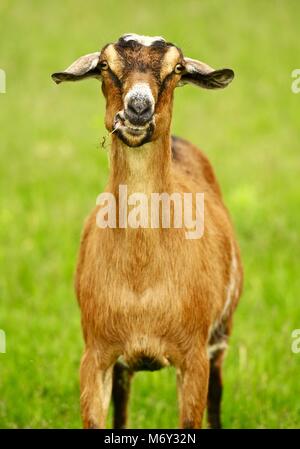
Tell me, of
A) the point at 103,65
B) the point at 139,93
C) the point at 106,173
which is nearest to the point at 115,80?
the point at 103,65

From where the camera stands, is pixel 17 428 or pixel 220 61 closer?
pixel 17 428

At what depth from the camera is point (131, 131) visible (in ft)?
13.7

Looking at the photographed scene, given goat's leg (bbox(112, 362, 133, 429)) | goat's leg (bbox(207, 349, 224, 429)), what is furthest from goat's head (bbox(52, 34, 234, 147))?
goat's leg (bbox(207, 349, 224, 429))

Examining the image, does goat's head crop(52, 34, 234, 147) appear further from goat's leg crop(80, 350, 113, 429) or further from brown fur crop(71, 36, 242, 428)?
goat's leg crop(80, 350, 113, 429)

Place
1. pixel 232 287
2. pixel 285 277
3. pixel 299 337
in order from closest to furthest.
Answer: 1. pixel 232 287
2. pixel 299 337
3. pixel 285 277

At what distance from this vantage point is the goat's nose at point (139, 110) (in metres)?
4.12

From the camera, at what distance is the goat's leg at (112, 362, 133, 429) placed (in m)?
5.82

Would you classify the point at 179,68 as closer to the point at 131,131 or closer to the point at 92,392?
the point at 131,131

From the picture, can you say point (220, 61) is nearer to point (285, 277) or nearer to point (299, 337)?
point (285, 277)

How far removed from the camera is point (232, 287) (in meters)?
5.68

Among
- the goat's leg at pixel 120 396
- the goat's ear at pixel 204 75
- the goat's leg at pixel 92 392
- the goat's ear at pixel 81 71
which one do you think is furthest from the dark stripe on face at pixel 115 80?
the goat's leg at pixel 120 396

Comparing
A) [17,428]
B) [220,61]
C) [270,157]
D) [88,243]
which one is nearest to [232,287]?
[88,243]

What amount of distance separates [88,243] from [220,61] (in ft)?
39.7

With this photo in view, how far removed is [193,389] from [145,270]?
27.1 inches
